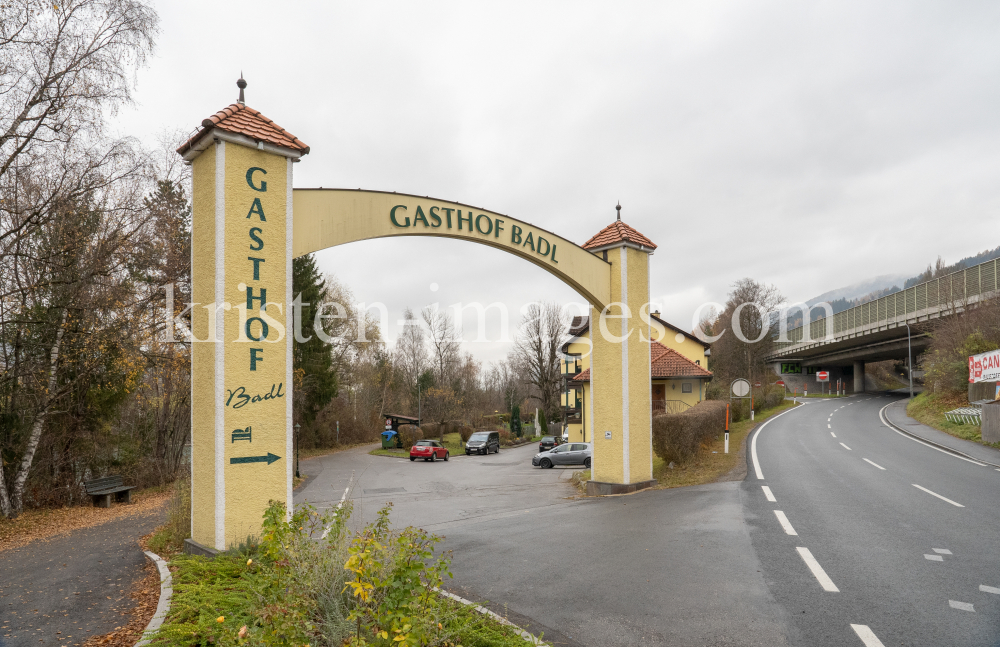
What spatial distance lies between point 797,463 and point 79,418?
22.2m

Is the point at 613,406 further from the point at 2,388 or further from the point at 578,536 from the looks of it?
the point at 2,388

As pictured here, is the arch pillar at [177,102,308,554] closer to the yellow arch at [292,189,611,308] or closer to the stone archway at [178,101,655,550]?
the stone archway at [178,101,655,550]

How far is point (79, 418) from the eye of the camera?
17.4 metres

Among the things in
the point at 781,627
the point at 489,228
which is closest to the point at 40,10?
the point at 489,228

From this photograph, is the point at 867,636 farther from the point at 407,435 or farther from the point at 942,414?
the point at 407,435

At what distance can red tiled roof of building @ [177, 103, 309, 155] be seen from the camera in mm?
7598

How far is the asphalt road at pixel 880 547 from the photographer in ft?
17.3

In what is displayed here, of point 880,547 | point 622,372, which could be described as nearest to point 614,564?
point 880,547

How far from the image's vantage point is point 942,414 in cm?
2717

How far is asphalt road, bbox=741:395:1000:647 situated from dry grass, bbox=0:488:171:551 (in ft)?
46.5

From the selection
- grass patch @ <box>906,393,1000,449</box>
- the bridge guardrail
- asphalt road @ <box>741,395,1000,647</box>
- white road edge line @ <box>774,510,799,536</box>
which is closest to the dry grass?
asphalt road @ <box>741,395,1000,647</box>

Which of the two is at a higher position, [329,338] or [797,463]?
[329,338]

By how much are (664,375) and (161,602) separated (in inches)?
1119

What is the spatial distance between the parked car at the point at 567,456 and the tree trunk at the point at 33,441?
18.5 meters
